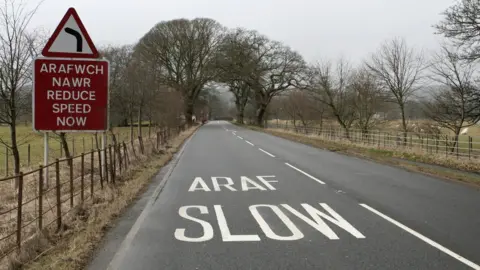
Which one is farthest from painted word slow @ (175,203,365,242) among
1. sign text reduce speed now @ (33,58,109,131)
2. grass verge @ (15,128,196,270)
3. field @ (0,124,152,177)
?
field @ (0,124,152,177)

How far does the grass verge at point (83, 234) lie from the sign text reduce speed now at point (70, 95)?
62.3 inches

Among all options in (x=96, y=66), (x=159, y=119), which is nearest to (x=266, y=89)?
(x=159, y=119)

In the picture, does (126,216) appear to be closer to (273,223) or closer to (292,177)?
(273,223)

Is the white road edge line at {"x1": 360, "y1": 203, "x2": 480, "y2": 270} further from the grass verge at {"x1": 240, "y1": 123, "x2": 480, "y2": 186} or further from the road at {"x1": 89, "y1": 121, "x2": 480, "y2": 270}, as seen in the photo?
the grass verge at {"x1": 240, "y1": 123, "x2": 480, "y2": 186}

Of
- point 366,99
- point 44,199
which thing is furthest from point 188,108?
point 44,199

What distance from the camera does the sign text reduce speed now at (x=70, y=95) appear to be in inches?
304

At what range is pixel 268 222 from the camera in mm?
7039

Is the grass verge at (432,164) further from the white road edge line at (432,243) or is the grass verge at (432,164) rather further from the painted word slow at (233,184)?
the white road edge line at (432,243)

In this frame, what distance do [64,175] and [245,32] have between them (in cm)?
4803

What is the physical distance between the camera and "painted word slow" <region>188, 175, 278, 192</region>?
1075cm

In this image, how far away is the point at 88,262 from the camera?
199 inches

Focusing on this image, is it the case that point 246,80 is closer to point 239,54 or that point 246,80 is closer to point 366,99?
point 239,54

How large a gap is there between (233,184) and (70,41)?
5.59 metres

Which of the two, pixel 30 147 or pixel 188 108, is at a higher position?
pixel 188 108
